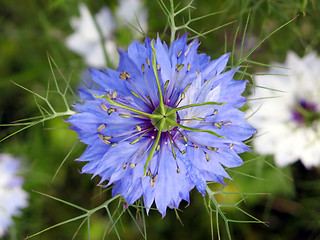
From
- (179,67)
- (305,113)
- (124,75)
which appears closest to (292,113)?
(305,113)

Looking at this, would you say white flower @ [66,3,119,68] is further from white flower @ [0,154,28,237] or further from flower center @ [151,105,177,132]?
flower center @ [151,105,177,132]

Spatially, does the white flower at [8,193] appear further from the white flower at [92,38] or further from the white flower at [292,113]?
the white flower at [292,113]

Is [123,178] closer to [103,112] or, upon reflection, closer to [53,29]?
[103,112]

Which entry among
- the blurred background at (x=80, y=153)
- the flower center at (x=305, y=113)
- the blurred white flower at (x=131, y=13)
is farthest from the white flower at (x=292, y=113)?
the blurred white flower at (x=131, y=13)

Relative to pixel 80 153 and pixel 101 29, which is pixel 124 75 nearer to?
pixel 101 29

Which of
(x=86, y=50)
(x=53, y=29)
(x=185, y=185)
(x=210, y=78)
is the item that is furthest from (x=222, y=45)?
(x=185, y=185)

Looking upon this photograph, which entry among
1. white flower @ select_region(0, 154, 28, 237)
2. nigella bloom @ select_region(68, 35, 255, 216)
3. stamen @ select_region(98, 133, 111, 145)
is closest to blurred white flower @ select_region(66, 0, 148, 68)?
white flower @ select_region(0, 154, 28, 237)
